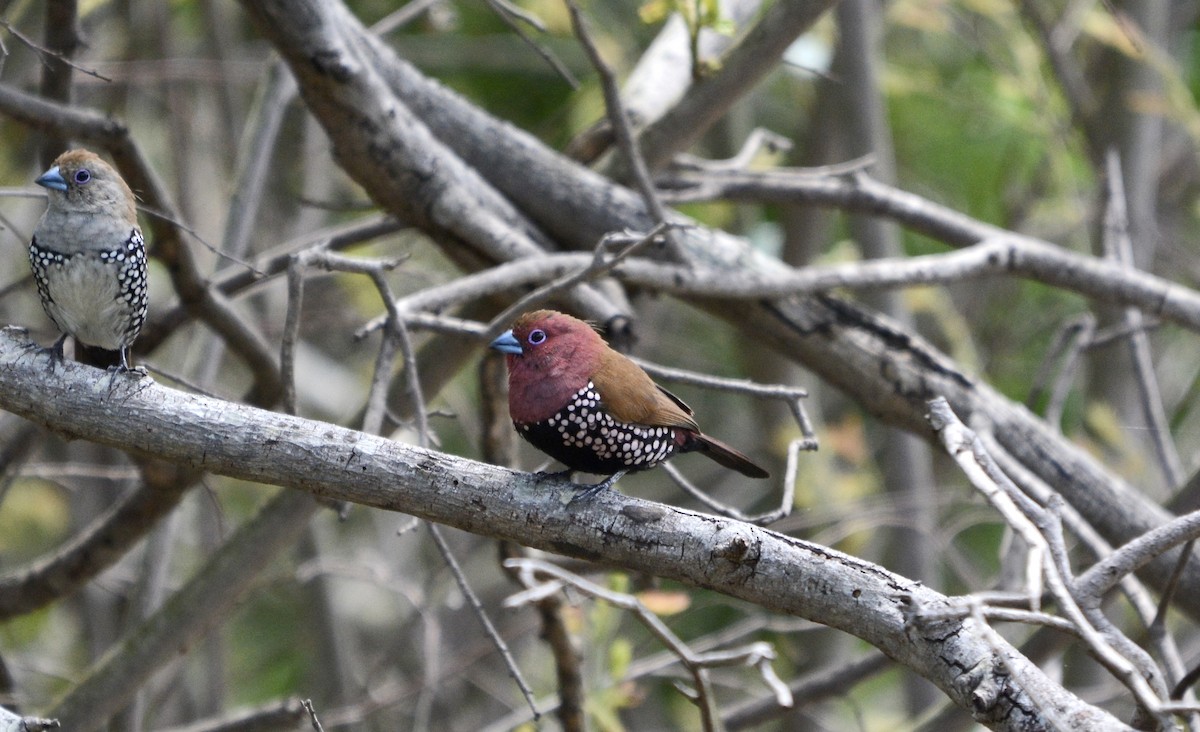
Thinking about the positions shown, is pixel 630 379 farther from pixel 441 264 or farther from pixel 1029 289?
pixel 1029 289

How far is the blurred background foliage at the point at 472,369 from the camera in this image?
5984 mm

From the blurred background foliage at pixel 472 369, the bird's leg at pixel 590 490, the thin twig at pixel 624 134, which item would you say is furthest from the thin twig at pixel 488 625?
the blurred background foliage at pixel 472 369

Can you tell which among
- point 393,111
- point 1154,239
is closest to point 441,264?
point 393,111

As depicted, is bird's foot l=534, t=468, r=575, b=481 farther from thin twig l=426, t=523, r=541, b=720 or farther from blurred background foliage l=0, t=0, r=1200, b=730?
blurred background foliage l=0, t=0, r=1200, b=730

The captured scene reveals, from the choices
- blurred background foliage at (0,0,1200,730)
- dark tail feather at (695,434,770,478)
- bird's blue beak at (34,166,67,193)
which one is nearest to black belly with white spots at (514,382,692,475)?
dark tail feather at (695,434,770,478)

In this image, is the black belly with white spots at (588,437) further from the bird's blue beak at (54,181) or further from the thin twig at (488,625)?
the bird's blue beak at (54,181)

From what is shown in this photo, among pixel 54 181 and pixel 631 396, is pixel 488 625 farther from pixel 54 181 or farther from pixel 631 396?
pixel 54 181

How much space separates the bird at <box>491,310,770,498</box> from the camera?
9.34 ft

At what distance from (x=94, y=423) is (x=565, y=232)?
2.17m

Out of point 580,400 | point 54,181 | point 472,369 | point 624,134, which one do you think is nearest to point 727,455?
point 580,400

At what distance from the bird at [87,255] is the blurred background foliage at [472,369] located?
226cm

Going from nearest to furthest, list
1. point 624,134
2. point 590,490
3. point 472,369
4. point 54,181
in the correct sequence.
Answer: point 590,490 < point 54,181 < point 624,134 < point 472,369

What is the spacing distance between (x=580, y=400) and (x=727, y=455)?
584mm

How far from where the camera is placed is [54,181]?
116 inches
